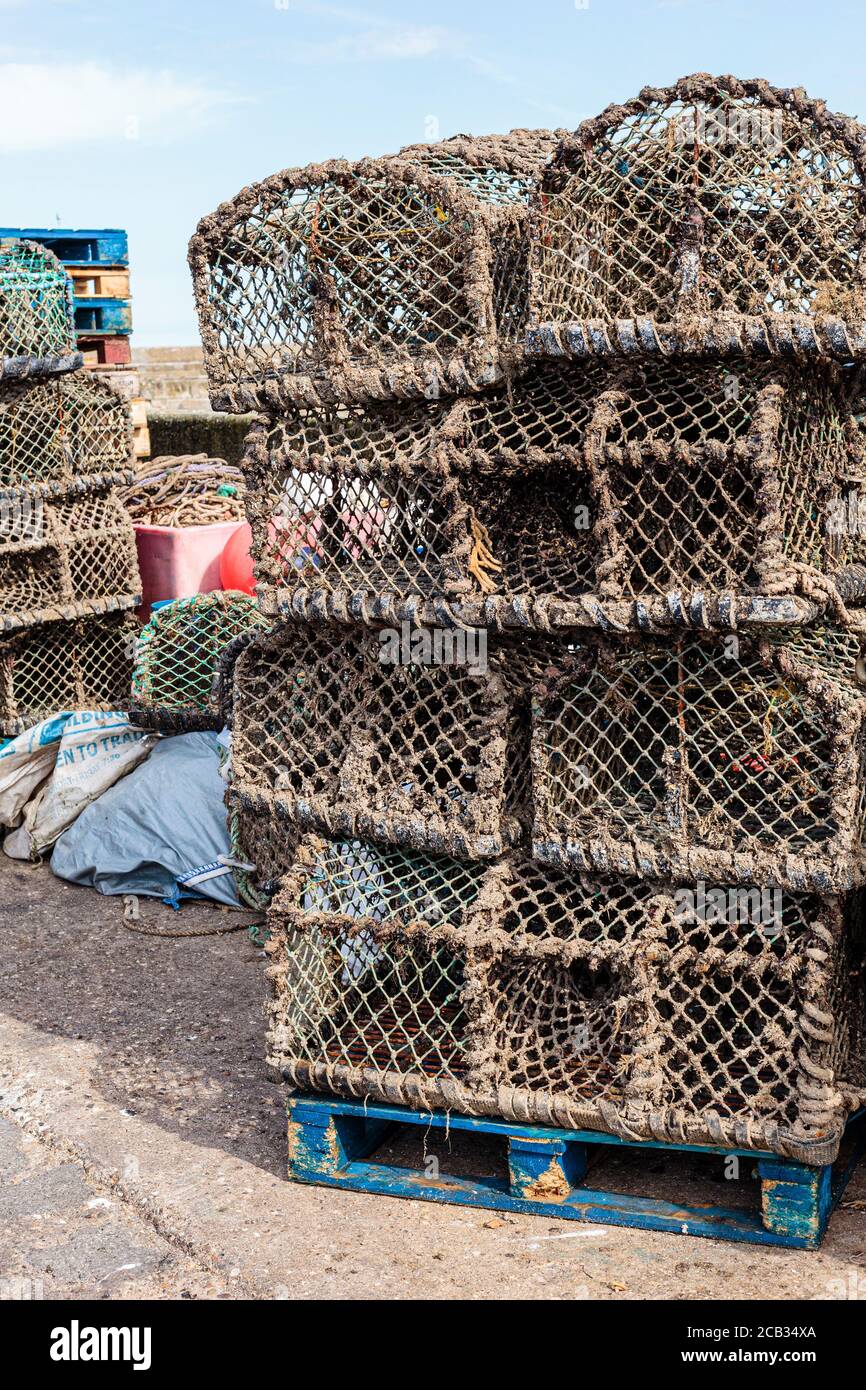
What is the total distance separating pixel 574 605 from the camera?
3014 mm

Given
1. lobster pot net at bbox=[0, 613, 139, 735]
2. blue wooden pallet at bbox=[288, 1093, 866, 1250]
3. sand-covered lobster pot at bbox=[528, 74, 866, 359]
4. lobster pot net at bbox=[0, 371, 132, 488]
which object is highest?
sand-covered lobster pot at bbox=[528, 74, 866, 359]

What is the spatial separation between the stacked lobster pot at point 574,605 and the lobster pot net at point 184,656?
5.62 ft

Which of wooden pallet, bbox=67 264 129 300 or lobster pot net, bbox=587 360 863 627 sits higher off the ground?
wooden pallet, bbox=67 264 129 300

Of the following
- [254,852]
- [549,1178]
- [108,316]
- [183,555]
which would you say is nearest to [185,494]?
Answer: [183,555]

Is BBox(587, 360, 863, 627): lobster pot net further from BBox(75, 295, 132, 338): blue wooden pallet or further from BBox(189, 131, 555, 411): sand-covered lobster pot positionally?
BBox(75, 295, 132, 338): blue wooden pallet

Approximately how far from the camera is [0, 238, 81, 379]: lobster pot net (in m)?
5.37

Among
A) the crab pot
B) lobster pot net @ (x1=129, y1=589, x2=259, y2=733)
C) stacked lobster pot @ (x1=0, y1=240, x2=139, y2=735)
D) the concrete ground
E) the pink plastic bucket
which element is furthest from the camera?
the pink plastic bucket

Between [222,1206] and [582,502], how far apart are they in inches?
69.3

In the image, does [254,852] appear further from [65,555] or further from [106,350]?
[106,350]

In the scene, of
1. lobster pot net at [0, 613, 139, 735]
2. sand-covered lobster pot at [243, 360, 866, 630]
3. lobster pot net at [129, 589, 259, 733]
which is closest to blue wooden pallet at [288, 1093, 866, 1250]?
sand-covered lobster pot at [243, 360, 866, 630]

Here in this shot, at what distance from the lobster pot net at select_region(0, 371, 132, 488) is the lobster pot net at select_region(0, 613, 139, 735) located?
59 centimetres

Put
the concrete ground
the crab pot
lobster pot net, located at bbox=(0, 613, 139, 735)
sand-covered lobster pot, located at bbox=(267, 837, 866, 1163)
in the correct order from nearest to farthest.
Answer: the concrete ground
sand-covered lobster pot, located at bbox=(267, 837, 866, 1163)
the crab pot
lobster pot net, located at bbox=(0, 613, 139, 735)
